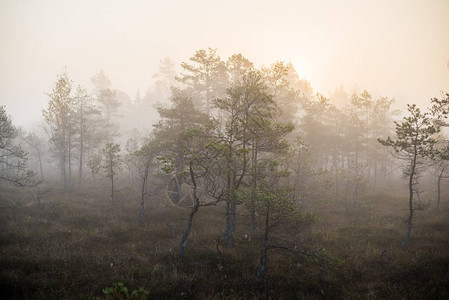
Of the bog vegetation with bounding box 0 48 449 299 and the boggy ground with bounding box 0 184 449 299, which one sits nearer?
the boggy ground with bounding box 0 184 449 299

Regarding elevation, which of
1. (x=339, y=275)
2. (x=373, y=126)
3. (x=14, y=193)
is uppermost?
(x=373, y=126)

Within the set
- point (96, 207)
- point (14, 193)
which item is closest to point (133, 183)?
point (96, 207)

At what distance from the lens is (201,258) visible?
30.6ft

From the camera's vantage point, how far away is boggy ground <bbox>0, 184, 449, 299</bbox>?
275 inches

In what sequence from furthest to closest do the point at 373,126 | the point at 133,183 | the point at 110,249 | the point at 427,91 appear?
the point at 427,91 → the point at 373,126 → the point at 133,183 → the point at 110,249

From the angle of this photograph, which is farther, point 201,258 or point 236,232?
point 236,232

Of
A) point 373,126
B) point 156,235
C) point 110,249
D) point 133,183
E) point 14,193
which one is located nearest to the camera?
point 110,249

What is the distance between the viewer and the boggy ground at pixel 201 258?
699 centimetres

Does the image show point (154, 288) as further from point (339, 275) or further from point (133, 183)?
point (133, 183)

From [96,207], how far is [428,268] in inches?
811

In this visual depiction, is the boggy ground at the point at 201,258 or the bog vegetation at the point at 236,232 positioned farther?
the bog vegetation at the point at 236,232

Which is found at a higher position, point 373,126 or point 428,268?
point 373,126

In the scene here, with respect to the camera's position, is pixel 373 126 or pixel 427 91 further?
pixel 427 91

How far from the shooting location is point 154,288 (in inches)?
269
